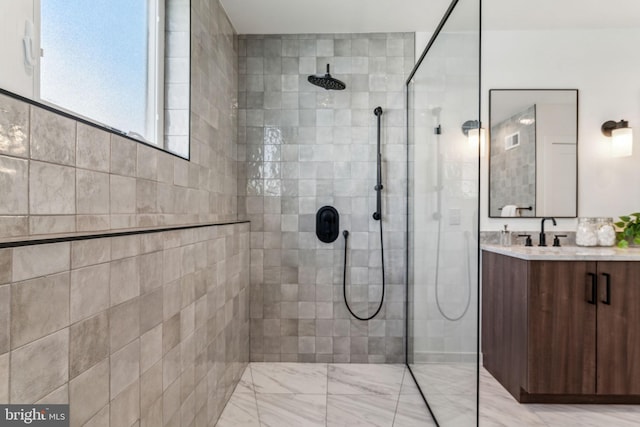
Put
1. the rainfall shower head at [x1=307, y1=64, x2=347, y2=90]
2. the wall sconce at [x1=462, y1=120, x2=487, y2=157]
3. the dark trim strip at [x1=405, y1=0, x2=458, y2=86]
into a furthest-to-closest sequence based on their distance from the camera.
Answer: the rainfall shower head at [x1=307, y1=64, x2=347, y2=90], the dark trim strip at [x1=405, y1=0, x2=458, y2=86], the wall sconce at [x1=462, y1=120, x2=487, y2=157]

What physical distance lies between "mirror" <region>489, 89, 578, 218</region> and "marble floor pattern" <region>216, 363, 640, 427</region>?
1.32 meters

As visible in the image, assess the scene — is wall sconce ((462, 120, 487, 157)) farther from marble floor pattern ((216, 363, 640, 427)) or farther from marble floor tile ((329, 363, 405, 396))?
marble floor tile ((329, 363, 405, 396))

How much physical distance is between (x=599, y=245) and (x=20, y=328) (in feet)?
10.5

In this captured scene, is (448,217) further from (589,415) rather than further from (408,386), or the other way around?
(589,415)

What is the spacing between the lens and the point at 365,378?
95.5 inches

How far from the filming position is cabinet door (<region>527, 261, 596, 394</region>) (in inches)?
80.6

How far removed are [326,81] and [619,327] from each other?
7.89ft

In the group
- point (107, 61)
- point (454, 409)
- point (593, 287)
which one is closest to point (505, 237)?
point (593, 287)

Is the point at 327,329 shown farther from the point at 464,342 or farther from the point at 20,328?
the point at 20,328

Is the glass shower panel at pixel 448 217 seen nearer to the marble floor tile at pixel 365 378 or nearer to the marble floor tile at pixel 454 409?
the marble floor tile at pixel 454 409

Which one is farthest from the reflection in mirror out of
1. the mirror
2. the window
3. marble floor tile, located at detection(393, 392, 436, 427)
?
the mirror

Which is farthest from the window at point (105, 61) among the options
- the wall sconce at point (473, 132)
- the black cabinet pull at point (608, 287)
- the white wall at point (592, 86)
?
the black cabinet pull at point (608, 287)

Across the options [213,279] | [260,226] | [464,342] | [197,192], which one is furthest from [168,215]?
[464,342]

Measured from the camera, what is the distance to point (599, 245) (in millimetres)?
2502
